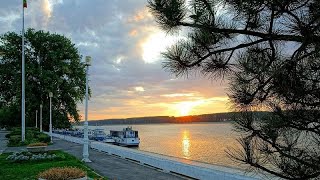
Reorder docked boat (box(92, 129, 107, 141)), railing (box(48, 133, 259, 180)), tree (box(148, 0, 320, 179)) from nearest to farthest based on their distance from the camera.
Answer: tree (box(148, 0, 320, 179)) < railing (box(48, 133, 259, 180)) < docked boat (box(92, 129, 107, 141))

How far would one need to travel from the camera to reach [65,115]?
6034 centimetres

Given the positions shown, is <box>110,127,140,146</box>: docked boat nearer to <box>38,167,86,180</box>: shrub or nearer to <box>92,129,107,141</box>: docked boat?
<box>92,129,107,141</box>: docked boat

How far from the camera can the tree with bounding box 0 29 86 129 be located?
55156 mm

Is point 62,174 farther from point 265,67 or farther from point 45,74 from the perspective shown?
point 45,74

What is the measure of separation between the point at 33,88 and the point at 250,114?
55.2 meters

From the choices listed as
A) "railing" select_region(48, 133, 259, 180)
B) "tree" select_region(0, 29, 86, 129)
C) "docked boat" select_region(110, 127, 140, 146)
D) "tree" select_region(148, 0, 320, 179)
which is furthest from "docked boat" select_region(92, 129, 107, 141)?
"tree" select_region(148, 0, 320, 179)

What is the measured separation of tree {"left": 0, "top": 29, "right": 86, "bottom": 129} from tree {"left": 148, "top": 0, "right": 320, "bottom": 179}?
51909 millimetres

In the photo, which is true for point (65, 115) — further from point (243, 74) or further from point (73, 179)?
point (243, 74)

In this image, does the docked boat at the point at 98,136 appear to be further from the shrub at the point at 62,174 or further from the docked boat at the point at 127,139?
the shrub at the point at 62,174

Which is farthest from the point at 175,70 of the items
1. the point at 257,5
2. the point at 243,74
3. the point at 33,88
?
the point at 33,88

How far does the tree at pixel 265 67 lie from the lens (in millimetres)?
3666

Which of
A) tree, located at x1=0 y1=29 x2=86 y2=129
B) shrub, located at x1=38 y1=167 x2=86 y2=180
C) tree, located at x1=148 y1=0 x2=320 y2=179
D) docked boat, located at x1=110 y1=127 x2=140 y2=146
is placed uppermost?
tree, located at x1=0 y1=29 x2=86 y2=129

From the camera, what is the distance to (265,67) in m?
3.82

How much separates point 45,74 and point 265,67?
54109mm
